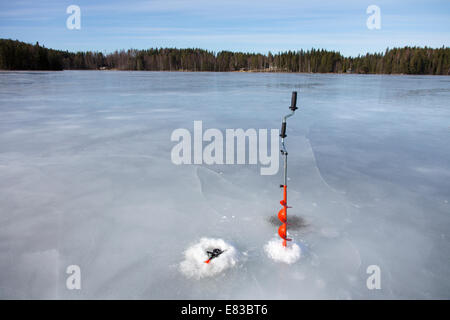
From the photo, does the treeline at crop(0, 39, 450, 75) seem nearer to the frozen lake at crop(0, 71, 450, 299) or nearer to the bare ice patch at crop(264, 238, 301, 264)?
the frozen lake at crop(0, 71, 450, 299)

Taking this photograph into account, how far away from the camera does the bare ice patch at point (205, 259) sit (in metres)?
2.90

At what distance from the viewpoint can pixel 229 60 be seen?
14075 cm

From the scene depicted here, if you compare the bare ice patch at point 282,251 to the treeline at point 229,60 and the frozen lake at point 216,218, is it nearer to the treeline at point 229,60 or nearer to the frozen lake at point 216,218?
the frozen lake at point 216,218

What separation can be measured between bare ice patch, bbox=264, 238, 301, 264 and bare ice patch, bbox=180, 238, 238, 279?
1.29 feet

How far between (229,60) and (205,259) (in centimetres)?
14607

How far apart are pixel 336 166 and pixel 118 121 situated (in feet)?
25.4

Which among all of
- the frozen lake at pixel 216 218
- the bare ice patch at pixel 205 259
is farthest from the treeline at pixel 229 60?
the bare ice patch at pixel 205 259

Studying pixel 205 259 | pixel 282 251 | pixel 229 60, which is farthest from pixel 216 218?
pixel 229 60

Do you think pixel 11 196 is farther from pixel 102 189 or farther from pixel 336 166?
pixel 336 166

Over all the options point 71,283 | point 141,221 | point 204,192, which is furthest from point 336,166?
point 71,283

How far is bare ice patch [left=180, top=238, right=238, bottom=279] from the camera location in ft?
9.53

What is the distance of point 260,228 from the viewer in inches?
145

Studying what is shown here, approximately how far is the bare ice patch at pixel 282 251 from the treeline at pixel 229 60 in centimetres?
9754

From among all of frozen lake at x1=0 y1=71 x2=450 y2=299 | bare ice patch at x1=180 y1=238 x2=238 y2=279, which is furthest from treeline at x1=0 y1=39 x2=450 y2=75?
bare ice patch at x1=180 y1=238 x2=238 y2=279
